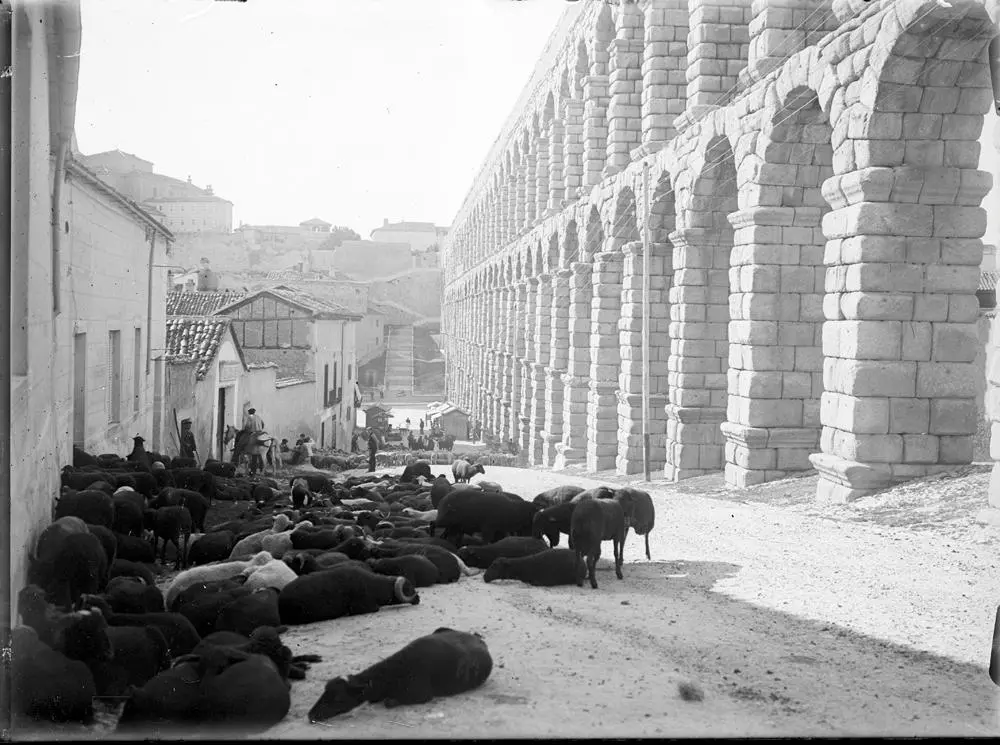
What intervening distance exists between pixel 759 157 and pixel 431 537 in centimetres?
701

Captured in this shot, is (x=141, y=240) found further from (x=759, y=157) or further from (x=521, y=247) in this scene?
(x=521, y=247)

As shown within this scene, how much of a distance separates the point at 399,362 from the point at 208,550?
5286cm

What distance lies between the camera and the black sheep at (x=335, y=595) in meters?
6.33

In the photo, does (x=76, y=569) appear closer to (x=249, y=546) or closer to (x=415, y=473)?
(x=249, y=546)

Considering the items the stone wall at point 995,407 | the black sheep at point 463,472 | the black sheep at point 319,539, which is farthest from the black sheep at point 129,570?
the stone wall at point 995,407

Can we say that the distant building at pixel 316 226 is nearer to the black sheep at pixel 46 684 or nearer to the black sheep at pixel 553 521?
the black sheep at pixel 553 521

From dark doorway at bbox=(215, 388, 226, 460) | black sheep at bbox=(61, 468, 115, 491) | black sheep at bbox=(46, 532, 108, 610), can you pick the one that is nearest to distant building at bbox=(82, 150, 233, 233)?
black sheep at bbox=(61, 468, 115, 491)

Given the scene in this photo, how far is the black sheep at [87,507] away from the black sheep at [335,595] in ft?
6.49

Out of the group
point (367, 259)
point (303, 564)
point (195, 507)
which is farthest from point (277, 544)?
point (367, 259)

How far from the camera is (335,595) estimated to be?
6359 millimetres

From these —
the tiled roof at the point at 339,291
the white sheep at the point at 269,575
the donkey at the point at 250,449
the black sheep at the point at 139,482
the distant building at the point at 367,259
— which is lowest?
the donkey at the point at 250,449

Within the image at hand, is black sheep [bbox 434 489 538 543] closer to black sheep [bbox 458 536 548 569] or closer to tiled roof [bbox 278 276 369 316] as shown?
black sheep [bbox 458 536 548 569]

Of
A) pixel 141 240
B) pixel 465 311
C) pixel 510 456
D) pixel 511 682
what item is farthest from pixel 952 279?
pixel 465 311

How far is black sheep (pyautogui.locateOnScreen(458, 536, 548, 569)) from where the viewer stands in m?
7.86
